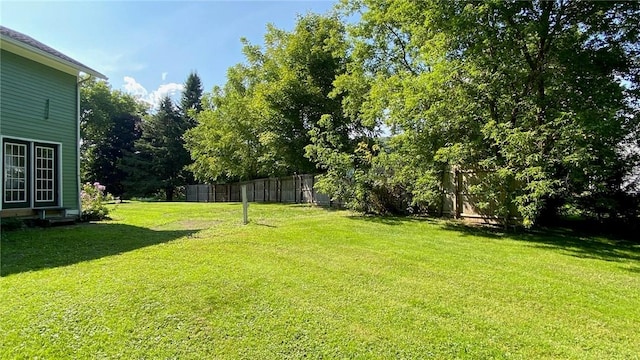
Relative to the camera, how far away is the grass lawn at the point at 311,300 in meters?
2.95

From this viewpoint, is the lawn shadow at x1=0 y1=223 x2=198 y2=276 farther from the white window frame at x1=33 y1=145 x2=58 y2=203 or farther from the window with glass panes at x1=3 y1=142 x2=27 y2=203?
the white window frame at x1=33 y1=145 x2=58 y2=203

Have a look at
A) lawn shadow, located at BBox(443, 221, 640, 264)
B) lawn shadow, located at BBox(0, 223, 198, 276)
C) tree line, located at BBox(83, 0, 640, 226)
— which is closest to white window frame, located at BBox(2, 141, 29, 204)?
lawn shadow, located at BBox(0, 223, 198, 276)

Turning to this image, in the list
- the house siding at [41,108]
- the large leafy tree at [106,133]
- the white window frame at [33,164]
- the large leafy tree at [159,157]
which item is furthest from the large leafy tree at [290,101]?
A: the large leafy tree at [106,133]

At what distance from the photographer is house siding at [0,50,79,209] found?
26.4 feet

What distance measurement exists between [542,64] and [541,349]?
7862 mm

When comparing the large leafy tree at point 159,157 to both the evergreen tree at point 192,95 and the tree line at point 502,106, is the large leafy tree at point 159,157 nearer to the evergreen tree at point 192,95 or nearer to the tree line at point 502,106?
the evergreen tree at point 192,95

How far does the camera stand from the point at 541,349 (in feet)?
9.57

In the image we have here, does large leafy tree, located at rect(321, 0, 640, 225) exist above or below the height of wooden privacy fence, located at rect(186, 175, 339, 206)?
above

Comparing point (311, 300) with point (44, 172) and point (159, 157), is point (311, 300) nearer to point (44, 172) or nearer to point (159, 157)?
point (44, 172)

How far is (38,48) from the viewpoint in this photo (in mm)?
8398

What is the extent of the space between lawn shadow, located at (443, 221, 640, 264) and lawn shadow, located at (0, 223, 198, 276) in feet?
22.1

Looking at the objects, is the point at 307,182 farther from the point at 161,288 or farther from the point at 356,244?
the point at 161,288

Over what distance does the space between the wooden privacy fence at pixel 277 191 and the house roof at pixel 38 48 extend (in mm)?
9060

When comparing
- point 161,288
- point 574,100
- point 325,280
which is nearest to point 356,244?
point 325,280
